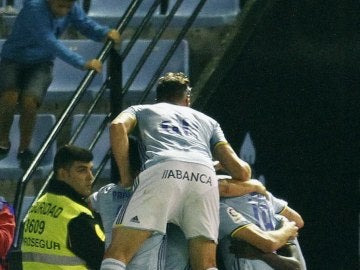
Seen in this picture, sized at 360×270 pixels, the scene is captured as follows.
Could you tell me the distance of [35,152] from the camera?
8859mm

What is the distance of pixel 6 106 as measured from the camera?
28.6ft

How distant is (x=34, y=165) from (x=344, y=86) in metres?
2.29

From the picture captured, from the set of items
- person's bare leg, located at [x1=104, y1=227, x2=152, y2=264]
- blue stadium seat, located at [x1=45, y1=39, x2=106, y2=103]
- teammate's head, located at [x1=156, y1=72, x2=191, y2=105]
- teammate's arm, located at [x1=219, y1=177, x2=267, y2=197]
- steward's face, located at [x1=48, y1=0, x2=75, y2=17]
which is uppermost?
teammate's head, located at [x1=156, y1=72, x2=191, y2=105]

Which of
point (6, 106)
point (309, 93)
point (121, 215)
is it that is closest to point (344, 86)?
point (309, 93)

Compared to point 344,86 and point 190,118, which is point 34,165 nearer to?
point 190,118

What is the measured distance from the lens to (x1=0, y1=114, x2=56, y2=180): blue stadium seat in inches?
340

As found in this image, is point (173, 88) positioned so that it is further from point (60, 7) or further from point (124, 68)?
point (124, 68)

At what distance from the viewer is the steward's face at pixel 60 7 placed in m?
8.75

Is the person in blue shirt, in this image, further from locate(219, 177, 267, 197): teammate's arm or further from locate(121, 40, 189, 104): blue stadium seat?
locate(219, 177, 267, 197): teammate's arm

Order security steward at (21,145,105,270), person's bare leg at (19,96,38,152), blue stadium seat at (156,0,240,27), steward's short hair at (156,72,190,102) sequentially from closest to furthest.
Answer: security steward at (21,145,105,270) → steward's short hair at (156,72,190,102) → person's bare leg at (19,96,38,152) → blue stadium seat at (156,0,240,27)

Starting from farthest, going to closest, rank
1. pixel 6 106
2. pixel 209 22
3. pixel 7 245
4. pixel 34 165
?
pixel 209 22 < pixel 6 106 < pixel 34 165 < pixel 7 245

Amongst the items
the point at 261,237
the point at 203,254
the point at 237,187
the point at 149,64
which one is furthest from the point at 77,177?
the point at 149,64

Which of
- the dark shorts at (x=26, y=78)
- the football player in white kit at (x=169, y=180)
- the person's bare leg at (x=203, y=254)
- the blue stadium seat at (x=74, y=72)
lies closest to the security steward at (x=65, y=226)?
the football player in white kit at (x=169, y=180)

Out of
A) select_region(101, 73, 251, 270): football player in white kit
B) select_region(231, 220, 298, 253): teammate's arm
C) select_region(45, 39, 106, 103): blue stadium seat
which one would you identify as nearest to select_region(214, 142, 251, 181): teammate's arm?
select_region(101, 73, 251, 270): football player in white kit
